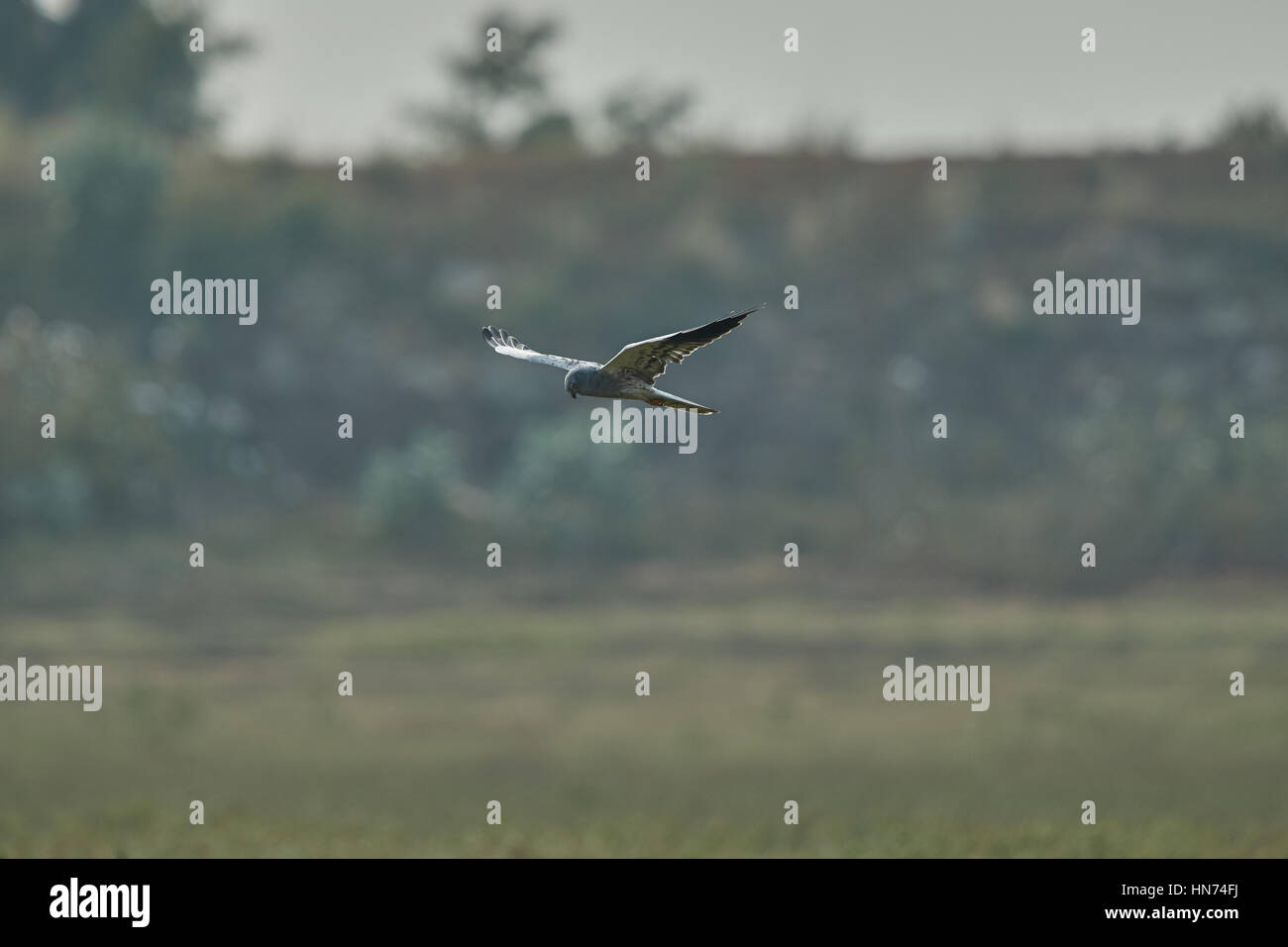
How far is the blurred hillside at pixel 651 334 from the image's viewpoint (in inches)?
1620

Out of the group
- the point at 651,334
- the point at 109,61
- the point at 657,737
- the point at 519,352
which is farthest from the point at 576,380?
the point at 109,61

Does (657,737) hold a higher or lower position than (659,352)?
lower

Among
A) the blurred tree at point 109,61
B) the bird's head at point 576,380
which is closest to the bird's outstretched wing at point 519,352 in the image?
the bird's head at point 576,380

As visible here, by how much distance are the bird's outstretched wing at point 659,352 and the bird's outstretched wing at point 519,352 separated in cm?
22

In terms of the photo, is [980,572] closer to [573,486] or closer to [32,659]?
[573,486]

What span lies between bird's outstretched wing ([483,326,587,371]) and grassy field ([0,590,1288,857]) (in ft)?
29.8

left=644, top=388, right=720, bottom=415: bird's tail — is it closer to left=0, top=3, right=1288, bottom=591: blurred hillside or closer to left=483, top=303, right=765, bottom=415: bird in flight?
left=483, top=303, right=765, bottom=415: bird in flight

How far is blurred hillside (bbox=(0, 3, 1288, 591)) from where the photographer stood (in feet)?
135

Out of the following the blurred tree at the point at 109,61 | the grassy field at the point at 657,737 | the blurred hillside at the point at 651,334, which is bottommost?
the grassy field at the point at 657,737

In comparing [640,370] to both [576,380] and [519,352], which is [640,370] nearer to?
[576,380]

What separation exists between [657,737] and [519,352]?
49.8 feet

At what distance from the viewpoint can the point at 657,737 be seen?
2573 centimetres

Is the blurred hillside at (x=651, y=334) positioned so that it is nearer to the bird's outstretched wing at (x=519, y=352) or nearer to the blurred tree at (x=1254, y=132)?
the blurred tree at (x=1254, y=132)
